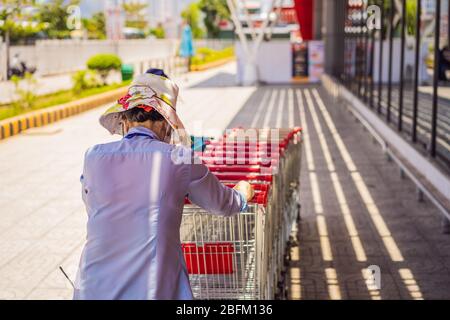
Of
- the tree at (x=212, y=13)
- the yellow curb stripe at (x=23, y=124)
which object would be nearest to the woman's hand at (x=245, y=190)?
the yellow curb stripe at (x=23, y=124)

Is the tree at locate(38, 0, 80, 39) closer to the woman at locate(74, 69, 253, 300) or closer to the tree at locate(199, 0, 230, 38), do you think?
the tree at locate(199, 0, 230, 38)

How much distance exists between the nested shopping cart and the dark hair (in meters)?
0.85

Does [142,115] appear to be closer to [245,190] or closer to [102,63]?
[245,190]

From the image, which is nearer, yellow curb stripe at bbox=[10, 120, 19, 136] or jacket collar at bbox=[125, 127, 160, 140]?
jacket collar at bbox=[125, 127, 160, 140]

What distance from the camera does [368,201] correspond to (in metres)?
7.06

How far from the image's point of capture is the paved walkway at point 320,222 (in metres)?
4.85

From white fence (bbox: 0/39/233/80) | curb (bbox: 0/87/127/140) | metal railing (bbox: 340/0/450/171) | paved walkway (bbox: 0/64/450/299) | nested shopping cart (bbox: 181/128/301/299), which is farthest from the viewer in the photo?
white fence (bbox: 0/39/233/80)

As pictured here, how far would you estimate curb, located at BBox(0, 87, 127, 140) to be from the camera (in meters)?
11.6

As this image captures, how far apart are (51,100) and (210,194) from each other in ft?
45.5

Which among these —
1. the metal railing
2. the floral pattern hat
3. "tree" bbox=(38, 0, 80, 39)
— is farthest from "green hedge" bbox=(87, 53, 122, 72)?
"tree" bbox=(38, 0, 80, 39)

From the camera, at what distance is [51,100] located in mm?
15867

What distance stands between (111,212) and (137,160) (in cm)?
18

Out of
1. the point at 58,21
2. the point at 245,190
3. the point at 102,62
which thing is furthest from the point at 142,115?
the point at 58,21
